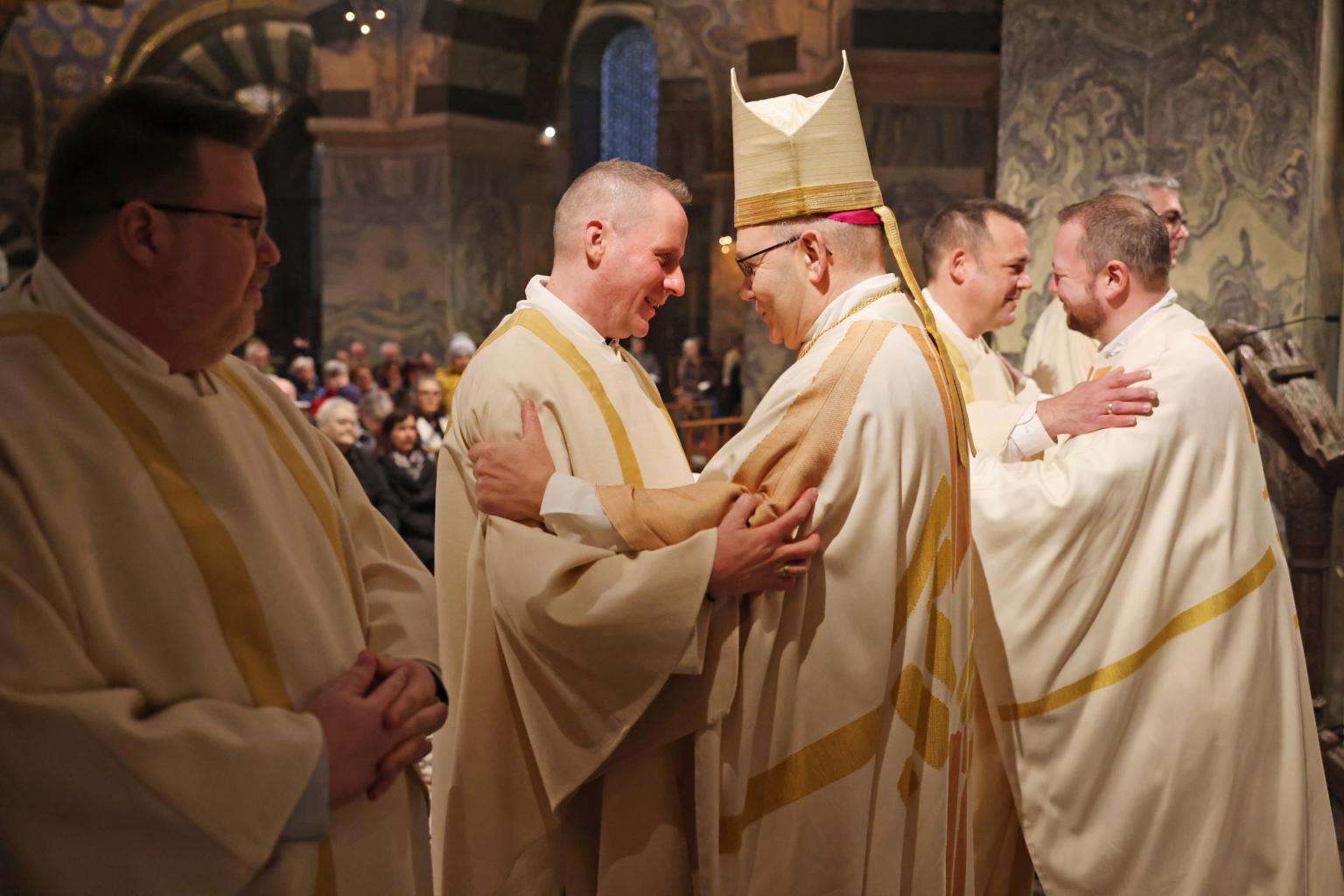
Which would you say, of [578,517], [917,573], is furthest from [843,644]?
[578,517]

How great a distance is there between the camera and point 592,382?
2.78 meters

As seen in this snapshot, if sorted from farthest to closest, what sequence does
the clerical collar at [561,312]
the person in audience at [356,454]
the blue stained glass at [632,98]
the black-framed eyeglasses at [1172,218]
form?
the blue stained glass at [632,98] < the person in audience at [356,454] < the black-framed eyeglasses at [1172,218] < the clerical collar at [561,312]

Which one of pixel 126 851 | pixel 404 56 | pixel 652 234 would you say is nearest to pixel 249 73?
pixel 404 56

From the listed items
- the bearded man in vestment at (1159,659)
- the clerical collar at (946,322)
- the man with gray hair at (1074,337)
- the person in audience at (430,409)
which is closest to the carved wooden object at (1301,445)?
the man with gray hair at (1074,337)

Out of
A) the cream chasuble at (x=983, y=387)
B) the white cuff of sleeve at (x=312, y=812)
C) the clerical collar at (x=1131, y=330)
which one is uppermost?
the clerical collar at (x=1131, y=330)

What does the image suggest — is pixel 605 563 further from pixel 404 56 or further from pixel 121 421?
pixel 404 56

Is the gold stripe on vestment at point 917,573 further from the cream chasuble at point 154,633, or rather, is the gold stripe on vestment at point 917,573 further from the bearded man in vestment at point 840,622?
the cream chasuble at point 154,633

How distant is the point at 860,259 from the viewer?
8.41 feet

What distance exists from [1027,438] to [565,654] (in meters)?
1.57

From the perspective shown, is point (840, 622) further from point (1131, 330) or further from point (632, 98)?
point (632, 98)

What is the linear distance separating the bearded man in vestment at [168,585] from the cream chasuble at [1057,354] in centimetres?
350

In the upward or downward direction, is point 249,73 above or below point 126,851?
above

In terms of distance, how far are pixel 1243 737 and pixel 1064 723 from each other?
0.42 meters

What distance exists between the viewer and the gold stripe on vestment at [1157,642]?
3061mm
